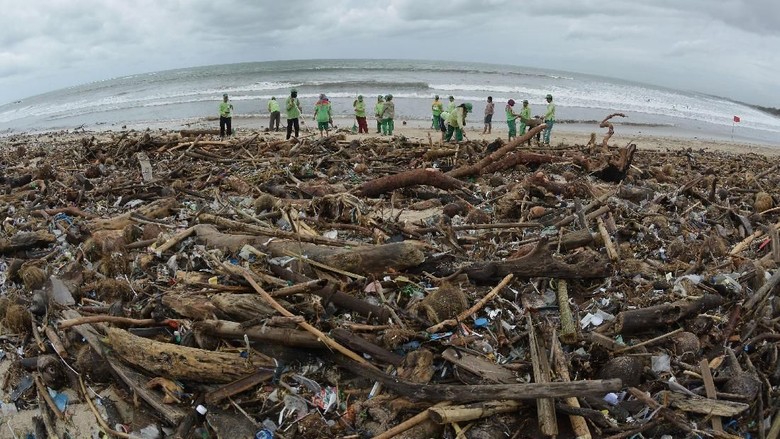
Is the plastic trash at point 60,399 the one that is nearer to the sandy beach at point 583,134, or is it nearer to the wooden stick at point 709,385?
the wooden stick at point 709,385

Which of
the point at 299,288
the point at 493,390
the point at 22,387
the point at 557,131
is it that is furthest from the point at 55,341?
the point at 557,131

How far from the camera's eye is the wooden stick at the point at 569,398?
304cm

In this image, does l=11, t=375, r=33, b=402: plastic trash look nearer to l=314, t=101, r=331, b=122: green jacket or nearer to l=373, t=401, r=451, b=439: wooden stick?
l=373, t=401, r=451, b=439: wooden stick

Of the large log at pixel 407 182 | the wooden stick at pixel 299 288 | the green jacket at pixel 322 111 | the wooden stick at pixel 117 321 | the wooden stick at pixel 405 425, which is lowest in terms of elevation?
the wooden stick at pixel 405 425

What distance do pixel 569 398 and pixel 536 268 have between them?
145 cm

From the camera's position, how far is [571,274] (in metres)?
4.50

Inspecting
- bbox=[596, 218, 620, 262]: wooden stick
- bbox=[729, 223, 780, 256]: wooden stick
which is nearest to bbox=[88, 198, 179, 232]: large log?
bbox=[596, 218, 620, 262]: wooden stick

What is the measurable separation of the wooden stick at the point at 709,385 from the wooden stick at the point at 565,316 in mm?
820

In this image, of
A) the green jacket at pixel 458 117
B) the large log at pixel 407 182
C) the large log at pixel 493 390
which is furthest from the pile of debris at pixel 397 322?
the green jacket at pixel 458 117

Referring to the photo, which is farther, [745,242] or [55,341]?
[745,242]

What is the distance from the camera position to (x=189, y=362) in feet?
11.4

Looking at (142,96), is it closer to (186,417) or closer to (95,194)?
(95,194)

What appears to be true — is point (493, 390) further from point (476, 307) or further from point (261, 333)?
point (261, 333)

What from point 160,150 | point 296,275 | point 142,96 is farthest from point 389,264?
point 142,96
